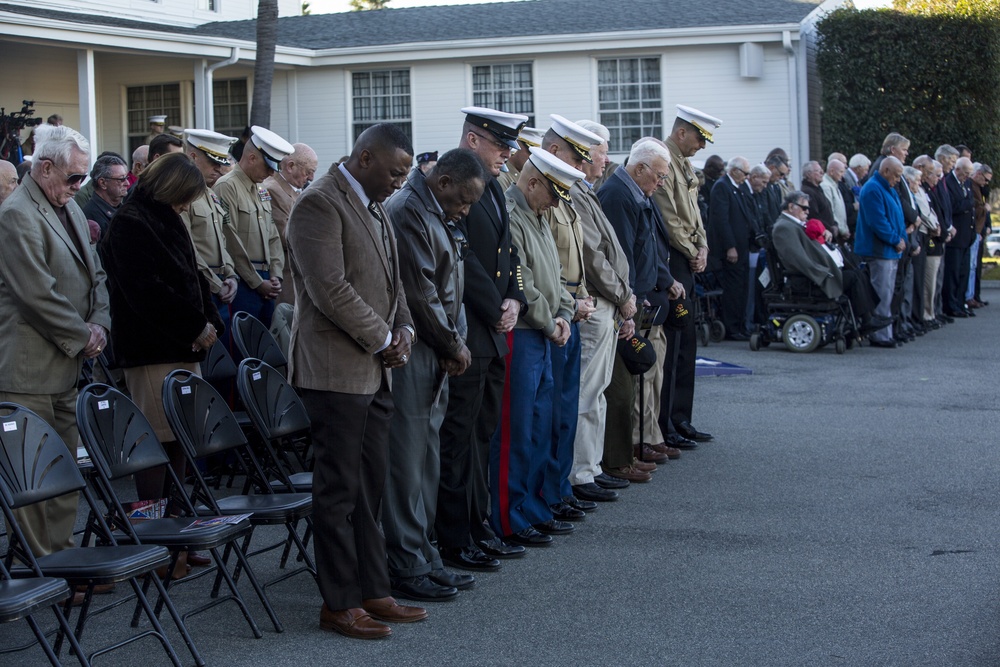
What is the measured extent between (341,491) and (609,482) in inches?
129

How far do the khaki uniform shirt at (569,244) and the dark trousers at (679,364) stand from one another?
197 centimetres

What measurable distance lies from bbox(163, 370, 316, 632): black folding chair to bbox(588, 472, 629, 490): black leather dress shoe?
2661mm

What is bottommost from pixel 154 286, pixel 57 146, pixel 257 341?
pixel 257 341

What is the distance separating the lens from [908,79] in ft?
74.7

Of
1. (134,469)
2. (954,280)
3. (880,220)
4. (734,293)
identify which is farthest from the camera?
(954,280)

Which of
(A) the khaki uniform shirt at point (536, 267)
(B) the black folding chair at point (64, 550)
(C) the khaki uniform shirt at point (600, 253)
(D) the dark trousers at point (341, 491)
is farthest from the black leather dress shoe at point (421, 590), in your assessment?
(C) the khaki uniform shirt at point (600, 253)

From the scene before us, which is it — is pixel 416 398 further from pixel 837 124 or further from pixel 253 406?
pixel 837 124

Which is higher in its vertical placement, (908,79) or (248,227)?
(908,79)

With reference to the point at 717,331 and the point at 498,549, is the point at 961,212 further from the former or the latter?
the point at 498,549

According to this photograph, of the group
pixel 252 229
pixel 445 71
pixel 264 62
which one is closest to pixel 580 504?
pixel 252 229

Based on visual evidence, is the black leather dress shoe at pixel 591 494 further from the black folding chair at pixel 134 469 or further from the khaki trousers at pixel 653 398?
the black folding chair at pixel 134 469

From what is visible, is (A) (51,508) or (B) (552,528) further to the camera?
(B) (552,528)

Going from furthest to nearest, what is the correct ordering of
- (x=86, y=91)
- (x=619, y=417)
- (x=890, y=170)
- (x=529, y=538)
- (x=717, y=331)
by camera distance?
(x=86, y=91) < (x=717, y=331) < (x=890, y=170) < (x=619, y=417) < (x=529, y=538)

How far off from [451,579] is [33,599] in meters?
2.29
